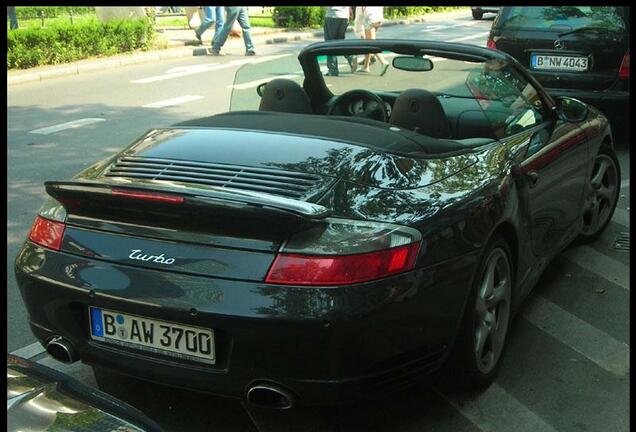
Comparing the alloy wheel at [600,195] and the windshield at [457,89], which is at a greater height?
the windshield at [457,89]

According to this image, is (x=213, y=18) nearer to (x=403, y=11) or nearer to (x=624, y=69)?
(x=624, y=69)

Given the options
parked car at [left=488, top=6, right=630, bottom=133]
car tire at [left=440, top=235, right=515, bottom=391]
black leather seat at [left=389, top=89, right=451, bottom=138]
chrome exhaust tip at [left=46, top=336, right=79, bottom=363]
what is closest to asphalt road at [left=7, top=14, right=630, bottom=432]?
car tire at [left=440, top=235, right=515, bottom=391]

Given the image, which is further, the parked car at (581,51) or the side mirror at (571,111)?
the parked car at (581,51)

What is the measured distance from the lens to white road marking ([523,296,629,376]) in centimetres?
378

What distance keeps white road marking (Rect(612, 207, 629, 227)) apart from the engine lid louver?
11.4 ft

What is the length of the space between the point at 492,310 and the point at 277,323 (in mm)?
1162

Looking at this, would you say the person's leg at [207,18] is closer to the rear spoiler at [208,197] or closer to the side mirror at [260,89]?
the side mirror at [260,89]

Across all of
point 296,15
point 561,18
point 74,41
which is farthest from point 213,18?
point 561,18

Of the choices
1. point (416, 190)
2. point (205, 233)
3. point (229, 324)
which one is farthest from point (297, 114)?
point (229, 324)

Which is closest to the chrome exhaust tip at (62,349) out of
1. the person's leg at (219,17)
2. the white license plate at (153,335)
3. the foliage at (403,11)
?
the white license plate at (153,335)

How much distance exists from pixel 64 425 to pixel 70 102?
10.4m

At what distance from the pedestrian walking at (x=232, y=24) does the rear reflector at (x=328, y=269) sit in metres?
16.0

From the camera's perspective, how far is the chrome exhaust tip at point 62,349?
310 cm

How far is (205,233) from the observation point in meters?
2.90
